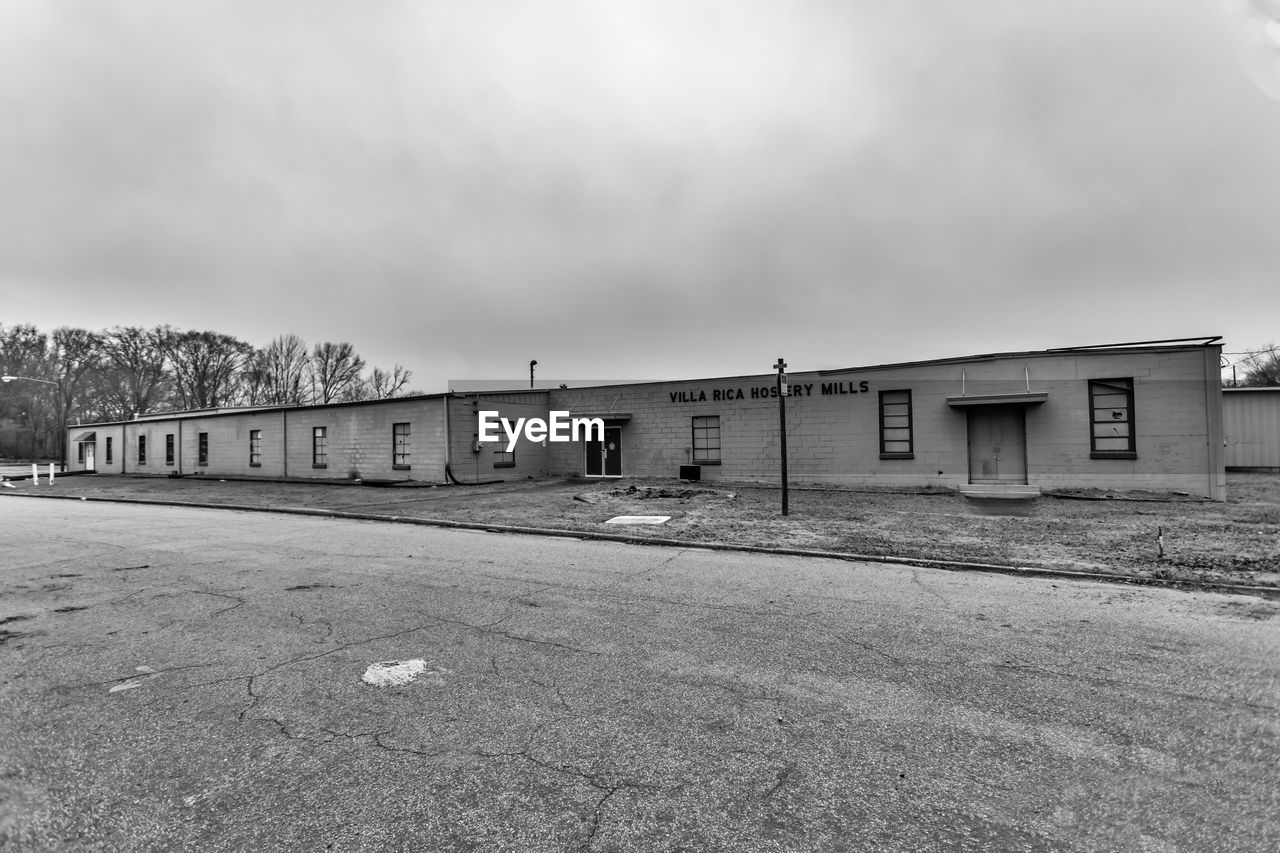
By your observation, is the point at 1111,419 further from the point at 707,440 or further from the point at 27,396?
the point at 27,396

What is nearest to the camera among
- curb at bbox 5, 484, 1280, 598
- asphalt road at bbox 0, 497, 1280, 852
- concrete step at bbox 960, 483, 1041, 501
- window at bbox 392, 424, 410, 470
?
asphalt road at bbox 0, 497, 1280, 852

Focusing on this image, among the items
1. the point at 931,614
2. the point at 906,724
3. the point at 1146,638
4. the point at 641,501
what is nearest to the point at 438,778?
the point at 906,724

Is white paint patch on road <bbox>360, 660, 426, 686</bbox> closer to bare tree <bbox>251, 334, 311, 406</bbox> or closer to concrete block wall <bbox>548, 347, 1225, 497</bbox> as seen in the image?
concrete block wall <bbox>548, 347, 1225, 497</bbox>

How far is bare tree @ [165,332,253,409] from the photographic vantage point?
5109 centimetres

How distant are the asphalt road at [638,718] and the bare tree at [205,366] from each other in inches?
2197

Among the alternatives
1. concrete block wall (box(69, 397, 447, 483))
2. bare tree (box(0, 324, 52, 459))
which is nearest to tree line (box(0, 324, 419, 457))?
bare tree (box(0, 324, 52, 459))

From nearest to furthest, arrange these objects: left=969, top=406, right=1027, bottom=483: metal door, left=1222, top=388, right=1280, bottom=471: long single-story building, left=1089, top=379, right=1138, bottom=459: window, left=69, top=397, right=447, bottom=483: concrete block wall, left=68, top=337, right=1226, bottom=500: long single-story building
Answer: left=68, top=337, right=1226, bottom=500: long single-story building
left=1089, top=379, right=1138, bottom=459: window
left=969, top=406, right=1027, bottom=483: metal door
left=69, top=397, right=447, bottom=483: concrete block wall
left=1222, top=388, right=1280, bottom=471: long single-story building

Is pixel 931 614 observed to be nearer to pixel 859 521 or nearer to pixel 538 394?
pixel 859 521

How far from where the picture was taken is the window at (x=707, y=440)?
21.4m

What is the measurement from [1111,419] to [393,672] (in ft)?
62.6

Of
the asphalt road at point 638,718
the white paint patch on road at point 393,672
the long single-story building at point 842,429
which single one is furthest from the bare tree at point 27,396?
the white paint patch on road at point 393,672

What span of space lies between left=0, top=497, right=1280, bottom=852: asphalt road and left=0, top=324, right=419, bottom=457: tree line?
45.2 m

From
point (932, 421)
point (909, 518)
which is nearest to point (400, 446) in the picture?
point (909, 518)

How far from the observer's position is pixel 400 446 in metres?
22.8
